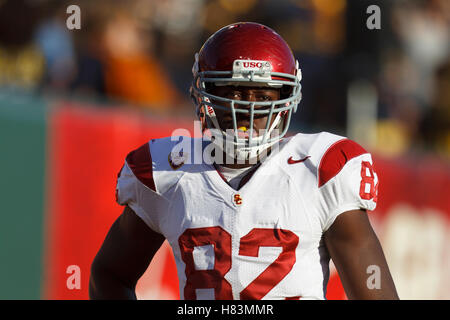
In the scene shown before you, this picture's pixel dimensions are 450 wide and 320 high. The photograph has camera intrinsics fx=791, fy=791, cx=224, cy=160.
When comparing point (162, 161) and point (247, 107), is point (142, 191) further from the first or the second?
point (247, 107)

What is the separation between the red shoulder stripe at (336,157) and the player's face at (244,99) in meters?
0.21

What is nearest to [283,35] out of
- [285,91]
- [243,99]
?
[285,91]

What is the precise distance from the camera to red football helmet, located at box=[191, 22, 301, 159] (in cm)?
242

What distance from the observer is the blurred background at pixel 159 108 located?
13.9 feet

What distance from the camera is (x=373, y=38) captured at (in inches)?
263

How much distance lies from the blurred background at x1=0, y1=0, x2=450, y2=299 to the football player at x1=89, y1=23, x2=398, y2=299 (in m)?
1.75

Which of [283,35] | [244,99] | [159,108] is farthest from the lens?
[283,35]

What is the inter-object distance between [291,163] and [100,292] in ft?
2.71

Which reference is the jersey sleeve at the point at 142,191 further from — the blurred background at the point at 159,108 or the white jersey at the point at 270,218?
the blurred background at the point at 159,108

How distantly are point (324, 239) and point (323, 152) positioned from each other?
0.27 m

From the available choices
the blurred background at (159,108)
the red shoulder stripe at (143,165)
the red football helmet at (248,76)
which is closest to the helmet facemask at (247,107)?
the red football helmet at (248,76)

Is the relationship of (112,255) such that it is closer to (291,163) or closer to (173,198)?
(173,198)

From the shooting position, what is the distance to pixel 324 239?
241 cm
